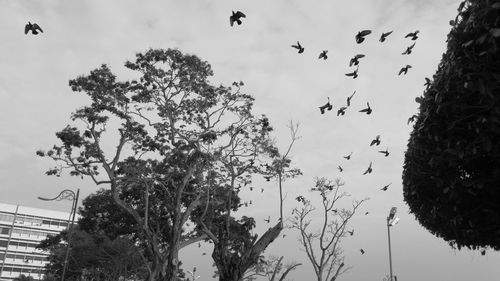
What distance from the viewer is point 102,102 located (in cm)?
2102

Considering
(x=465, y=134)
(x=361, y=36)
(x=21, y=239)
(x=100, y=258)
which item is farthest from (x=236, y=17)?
(x=21, y=239)

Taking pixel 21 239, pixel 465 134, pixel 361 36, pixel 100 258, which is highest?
pixel 21 239

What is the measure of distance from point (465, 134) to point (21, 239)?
114 meters

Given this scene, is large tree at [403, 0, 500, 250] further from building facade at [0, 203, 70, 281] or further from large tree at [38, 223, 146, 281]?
building facade at [0, 203, 70, 281]

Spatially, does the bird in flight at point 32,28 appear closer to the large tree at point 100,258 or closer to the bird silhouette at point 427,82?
the bird silhouette at point 427,82

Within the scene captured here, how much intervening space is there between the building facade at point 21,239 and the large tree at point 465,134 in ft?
337

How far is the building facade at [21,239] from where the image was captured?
97.9 metres

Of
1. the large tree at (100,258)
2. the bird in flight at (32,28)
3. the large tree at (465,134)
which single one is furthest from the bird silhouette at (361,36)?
the large tree at (100,258)

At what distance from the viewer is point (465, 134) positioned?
4992 mm

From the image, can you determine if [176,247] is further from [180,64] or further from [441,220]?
[441,220]

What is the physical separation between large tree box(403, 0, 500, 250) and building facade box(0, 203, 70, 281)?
103 meters

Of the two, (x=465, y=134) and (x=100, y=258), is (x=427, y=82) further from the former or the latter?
(x=100, y=258)

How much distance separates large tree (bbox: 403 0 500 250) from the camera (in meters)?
4.48

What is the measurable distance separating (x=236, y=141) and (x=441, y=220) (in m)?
16.5
